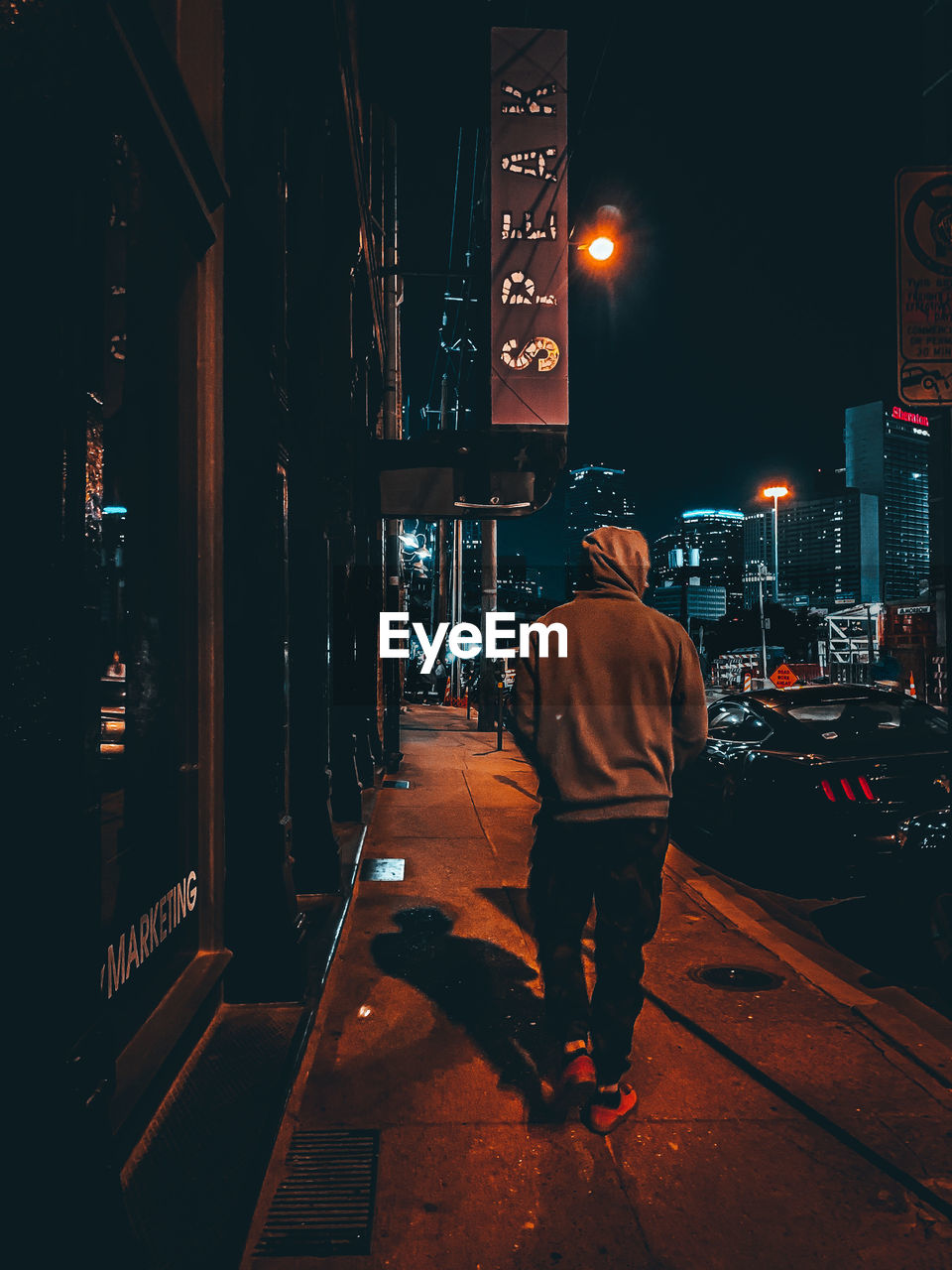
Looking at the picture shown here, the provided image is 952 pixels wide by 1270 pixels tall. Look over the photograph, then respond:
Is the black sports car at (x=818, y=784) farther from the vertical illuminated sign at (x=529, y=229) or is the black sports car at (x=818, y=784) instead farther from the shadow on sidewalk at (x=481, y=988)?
the vertical illuminated sign at (x=529, y=229)

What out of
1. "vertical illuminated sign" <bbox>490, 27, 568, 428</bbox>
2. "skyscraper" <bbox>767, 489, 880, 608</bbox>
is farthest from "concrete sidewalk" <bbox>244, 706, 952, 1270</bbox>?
"skyscraper" <bbox>767, 489, 880, 608</bbox>

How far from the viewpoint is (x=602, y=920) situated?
3.17m

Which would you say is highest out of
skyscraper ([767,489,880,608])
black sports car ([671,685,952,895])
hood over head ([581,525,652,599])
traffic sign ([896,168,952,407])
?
skyscraper ([767,489,880,608])

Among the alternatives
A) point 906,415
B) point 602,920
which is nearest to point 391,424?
point 602,920

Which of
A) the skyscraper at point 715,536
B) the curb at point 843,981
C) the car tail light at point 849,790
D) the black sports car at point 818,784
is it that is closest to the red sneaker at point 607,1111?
the curb at point 843,981

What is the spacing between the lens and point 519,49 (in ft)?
31.7

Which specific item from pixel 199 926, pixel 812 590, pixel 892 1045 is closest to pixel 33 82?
pixel 199 926

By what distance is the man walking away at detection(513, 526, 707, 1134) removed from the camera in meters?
3.10

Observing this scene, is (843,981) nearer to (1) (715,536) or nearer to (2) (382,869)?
(2) (382,869)

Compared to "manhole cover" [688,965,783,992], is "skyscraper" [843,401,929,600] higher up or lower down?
higher up

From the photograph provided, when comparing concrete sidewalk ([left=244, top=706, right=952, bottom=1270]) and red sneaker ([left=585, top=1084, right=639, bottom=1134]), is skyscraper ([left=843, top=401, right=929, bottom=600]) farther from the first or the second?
red sneaker ([left=585, top=1084, right=639, bottom=1134])

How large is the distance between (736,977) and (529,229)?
8.75 meters

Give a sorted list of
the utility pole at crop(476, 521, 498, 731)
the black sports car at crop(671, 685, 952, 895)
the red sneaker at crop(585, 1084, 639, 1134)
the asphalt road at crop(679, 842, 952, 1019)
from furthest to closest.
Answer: the utility pole at crop(476, 521, 498, 731) < the black sports car at crop(671, 685, 952, 895) < the asphalt road at crop(679, 842, 952, 1019) < the red sneaker at crop(585, 1084, 639, 1134)

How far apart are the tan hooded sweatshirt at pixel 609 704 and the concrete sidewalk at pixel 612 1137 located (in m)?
1.24
